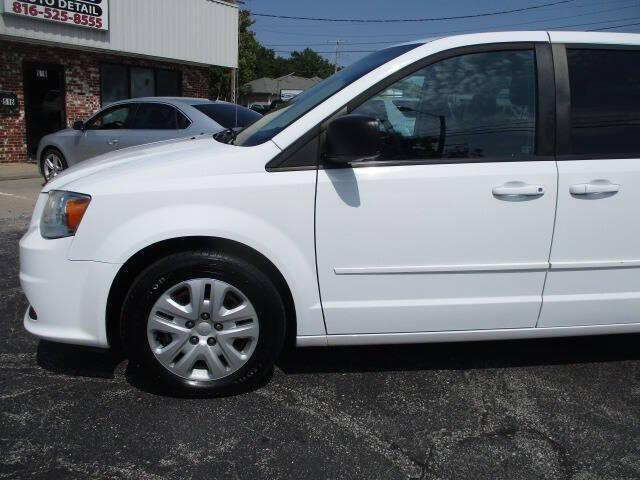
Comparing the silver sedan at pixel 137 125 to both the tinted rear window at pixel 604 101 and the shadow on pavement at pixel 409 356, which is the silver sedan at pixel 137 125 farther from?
the tinted rear window at pixel 604 101

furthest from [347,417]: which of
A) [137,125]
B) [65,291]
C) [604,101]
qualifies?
[137,125]

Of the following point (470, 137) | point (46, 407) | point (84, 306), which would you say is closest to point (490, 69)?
point (470, 137)

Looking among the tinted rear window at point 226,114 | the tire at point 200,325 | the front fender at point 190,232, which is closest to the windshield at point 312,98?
the front fender at point 190,232

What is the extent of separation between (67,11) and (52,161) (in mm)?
5107

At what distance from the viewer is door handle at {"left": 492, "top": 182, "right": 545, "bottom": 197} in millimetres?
2898

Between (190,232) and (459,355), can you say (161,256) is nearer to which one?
(190,232)

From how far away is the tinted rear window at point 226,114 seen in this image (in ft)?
26.5

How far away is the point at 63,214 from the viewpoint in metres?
2.87

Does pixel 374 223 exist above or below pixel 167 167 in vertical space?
below

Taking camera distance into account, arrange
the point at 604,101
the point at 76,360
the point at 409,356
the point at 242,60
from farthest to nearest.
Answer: the point at 242,60, the point at 409,356, the point at 76,360, the point at 604,101

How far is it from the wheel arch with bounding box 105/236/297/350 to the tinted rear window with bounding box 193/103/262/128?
538cm

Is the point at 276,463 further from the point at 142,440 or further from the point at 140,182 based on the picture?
the point at 140,182

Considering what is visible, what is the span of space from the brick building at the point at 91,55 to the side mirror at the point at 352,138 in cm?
1211

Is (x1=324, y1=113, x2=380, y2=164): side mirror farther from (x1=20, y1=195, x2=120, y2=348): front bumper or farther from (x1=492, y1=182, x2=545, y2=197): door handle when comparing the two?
(x1=20, y1=195, x2=120, y2=348): front bumper
